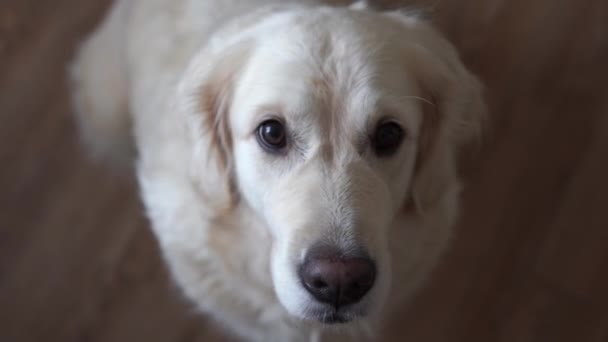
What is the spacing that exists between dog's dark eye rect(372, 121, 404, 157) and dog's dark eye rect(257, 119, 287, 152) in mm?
170

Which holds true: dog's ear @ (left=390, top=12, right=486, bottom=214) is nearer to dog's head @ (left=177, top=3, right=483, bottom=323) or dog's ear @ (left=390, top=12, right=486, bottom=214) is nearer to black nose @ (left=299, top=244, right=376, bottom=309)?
dog's head @ (left=177, top=3, right=483, bottom=323)

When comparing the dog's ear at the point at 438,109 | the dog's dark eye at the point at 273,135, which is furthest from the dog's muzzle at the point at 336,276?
the dog's ear at the point at 438,109

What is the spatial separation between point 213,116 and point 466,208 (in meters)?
1.07

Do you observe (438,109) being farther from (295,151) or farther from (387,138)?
(295,151)

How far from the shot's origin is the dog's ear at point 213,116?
128cm

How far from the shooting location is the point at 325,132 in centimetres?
117

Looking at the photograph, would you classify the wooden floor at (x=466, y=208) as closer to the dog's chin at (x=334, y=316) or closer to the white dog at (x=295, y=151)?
the white dog at (x=295, y=151)

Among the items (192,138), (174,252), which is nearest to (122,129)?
(174,252)

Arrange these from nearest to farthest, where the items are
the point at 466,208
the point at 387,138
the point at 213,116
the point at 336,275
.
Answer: the point at 336,275 < the point at 387,138 < the point at 213,116 < the point at 466,208

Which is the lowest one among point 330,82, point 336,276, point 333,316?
point 333,316

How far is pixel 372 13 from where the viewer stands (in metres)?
1.31

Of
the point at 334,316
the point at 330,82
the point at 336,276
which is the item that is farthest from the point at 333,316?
the point at 330,82

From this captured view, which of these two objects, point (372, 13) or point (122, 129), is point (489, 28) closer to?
point (372, 13)

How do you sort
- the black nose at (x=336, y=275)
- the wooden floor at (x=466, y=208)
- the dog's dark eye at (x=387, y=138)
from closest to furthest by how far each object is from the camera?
the black nose at (x=336, y=275) → the dog's dark eye at (x=387, y=138) → the wooden floor at (x=466, y=208)
